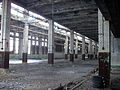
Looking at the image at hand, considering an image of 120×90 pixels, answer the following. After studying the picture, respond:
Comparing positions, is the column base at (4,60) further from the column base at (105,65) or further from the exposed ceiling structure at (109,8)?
the exposed ceiling structure at (109,8)

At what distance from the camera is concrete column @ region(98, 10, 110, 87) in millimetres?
12516

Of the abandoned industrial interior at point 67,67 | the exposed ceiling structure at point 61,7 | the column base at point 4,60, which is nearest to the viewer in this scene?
the abandoned industrial interior at point 67,67

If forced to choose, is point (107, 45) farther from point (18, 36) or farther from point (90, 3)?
point (18, 36)

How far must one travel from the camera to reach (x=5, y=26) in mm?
19078

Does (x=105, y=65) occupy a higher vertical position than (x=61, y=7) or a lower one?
lower

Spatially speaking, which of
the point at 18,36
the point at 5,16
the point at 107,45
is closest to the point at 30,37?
the point at 18,36

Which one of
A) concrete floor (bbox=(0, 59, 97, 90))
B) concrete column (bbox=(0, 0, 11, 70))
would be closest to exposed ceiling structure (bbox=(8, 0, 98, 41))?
concrete column (bbox=(0, 0, 11, 70))

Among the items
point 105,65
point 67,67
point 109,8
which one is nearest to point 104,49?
point 105,65

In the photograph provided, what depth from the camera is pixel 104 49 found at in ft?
41.9

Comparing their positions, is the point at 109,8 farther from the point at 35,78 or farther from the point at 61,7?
the point at 61,7

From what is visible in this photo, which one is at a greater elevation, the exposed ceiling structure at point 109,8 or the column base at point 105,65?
the exposed ceiling structure at point 109,8

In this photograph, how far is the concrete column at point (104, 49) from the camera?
12.5m

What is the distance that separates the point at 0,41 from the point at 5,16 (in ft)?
10.1

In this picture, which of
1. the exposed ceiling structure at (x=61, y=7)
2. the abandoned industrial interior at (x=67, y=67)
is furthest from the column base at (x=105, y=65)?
the exposed ceiling structure at (x=61, y=7)
